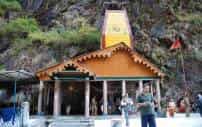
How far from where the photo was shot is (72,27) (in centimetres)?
3219

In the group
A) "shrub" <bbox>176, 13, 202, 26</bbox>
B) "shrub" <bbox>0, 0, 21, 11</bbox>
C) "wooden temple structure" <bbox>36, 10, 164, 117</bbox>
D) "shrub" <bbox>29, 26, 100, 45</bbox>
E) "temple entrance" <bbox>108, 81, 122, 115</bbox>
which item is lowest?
"temple entrance" <bbox>108, 81, 122, 115</bbox>

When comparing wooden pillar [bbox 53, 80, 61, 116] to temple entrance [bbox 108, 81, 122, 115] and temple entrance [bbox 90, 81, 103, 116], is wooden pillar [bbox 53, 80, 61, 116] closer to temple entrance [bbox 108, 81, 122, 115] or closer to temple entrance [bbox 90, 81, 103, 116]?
temple entrance [bbox 90, 81, 103, 116]

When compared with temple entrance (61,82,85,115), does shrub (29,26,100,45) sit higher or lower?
higher

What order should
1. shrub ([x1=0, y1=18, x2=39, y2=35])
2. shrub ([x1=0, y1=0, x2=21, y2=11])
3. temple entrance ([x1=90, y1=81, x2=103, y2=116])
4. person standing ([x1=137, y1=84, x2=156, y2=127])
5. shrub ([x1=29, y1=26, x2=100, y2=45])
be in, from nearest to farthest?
person standing ([x1=137, y1=84, x2=156, y2=127]), temple entrance ([x1=90, y1=81, x2=103, y2=116]), shrub ([x1=29, y1=26, x2=100, y2=45]), shrub ([x1=0, y1=18, x2=39, y2=35]), shrub ([x1=0, y1=0, x2=21, y2=11])

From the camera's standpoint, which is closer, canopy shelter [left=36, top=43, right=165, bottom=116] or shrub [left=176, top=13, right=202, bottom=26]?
canopy shelter [left=36, top=43, right=165, bottom=116]

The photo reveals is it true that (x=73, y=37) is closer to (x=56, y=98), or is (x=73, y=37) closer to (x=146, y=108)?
(x=56, y=98)

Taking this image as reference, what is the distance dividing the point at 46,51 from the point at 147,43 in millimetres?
8614

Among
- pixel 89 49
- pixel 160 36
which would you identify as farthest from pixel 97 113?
pixel 160 36

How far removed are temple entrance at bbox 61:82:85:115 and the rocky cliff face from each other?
419 centimetres

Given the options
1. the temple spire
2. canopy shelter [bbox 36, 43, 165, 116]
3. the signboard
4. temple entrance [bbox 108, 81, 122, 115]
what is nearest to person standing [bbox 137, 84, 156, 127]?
canopy shelter [bbox 36, 43, 165, 116]

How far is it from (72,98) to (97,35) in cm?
650

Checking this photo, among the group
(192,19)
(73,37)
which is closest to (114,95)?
(73,37)

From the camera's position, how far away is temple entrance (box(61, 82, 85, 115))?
25.3 m

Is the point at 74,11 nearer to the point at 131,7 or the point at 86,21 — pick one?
the point at 86,21
